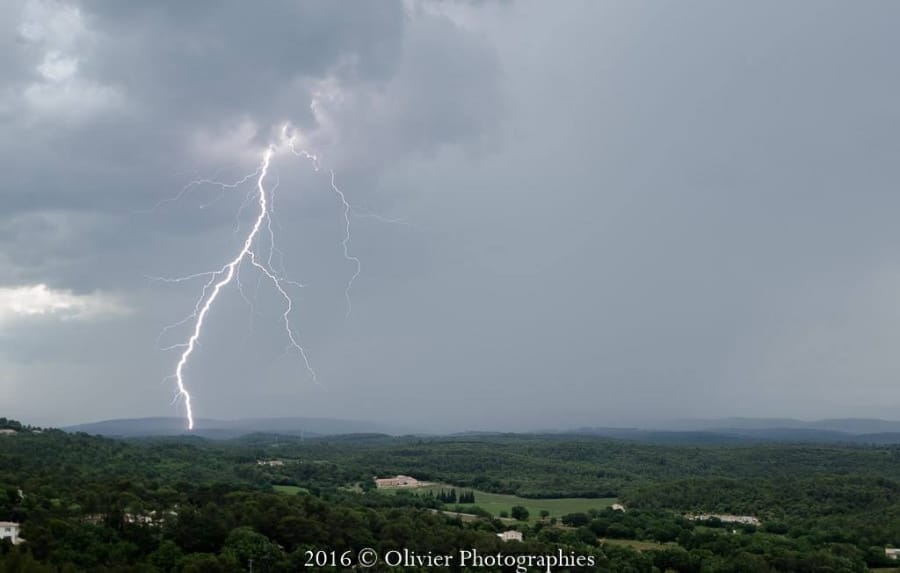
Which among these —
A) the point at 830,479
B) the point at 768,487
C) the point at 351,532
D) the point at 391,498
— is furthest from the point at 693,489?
the point at 351,532

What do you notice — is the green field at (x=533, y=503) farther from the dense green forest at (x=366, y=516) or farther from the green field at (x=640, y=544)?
the green field at (x=640, y=544)

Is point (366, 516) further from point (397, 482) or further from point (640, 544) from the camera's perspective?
point (397, 482)

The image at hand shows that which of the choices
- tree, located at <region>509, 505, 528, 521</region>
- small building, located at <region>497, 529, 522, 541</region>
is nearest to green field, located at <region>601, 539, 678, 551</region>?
small building, located at <region>497, 529, 522, 541</region>

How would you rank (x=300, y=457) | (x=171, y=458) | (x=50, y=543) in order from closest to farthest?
(x=50, y=543) < (x=171, y=458) < (x=300, y=457)

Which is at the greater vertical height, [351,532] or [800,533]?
[351,532]

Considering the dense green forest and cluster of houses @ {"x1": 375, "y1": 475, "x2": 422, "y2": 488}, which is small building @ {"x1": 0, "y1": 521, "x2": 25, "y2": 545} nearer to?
the dense green forest

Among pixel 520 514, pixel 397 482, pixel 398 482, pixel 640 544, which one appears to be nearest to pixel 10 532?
pixel 640 544

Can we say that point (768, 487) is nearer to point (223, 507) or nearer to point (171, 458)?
point (223, 507)
